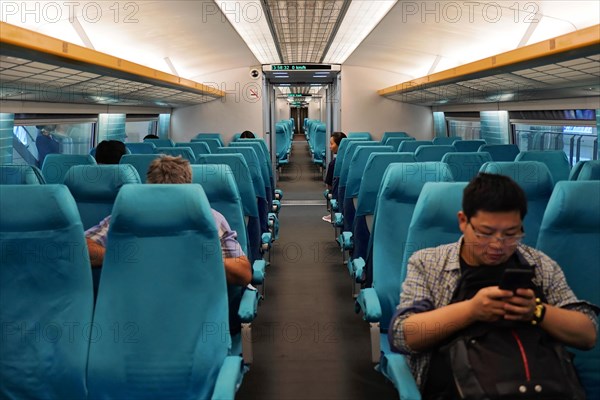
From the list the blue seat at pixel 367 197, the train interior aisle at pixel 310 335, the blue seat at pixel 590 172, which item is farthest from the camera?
the blue seat at pixel 367 197

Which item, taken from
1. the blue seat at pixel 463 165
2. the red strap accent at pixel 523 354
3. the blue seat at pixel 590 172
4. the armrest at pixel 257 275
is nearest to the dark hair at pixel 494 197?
the red strap accent at pixel 523 354

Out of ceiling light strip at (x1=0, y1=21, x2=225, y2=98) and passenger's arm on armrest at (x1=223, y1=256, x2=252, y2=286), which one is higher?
ceiling light strip at (x1=0, y1=21, x2=225, y2=98)

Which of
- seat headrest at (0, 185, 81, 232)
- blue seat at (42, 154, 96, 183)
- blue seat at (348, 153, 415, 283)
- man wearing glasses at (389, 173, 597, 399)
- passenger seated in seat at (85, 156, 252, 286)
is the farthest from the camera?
blue seat at (42, 154, 96, 183)

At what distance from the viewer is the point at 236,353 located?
3092 millimetres

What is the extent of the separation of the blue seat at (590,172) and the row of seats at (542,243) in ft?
6.72

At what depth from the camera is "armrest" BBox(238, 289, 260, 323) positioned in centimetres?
295

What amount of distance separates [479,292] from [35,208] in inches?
68.5

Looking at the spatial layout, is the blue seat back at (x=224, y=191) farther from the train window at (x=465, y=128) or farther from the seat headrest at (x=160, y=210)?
the train window at (x=465, y=128)

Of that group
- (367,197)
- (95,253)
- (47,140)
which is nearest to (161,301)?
(95,253)

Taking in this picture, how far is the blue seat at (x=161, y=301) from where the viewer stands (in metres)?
2.49

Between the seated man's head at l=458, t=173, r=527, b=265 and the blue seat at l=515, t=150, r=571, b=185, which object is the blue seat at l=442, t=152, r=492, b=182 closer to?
the blue seat at l=515, t=150, r=571, b=185

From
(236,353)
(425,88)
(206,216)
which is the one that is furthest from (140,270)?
(425,88)

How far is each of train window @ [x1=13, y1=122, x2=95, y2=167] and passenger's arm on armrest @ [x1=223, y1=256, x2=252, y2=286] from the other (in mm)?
4526

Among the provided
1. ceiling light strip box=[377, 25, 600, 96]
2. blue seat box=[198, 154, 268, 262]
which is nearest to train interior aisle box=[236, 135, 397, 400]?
blue seat box=[198, 154, 268, 262]
